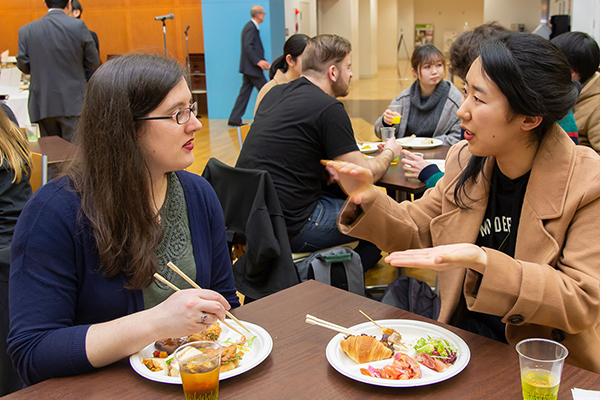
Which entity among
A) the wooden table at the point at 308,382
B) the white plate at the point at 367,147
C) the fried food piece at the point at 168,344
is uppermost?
the white plate at the point at 367,147

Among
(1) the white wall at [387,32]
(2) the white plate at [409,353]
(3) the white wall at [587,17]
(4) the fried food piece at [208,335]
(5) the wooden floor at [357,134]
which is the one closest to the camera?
(2) the white plate at [409,353]

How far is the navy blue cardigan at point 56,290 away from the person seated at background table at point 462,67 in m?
1.73

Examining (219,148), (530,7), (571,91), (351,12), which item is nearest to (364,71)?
(351,12)

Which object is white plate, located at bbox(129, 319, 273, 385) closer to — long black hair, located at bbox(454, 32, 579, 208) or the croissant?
the croissant

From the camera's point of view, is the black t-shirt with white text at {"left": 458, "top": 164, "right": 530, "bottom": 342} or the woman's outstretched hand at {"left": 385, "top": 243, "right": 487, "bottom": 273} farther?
the black t-shirt with white text at {"left": 458, "top": 164, "right": 530, "bottom": 342}

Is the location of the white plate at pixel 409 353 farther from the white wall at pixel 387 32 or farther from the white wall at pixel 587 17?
the white wall at pixel 387 32

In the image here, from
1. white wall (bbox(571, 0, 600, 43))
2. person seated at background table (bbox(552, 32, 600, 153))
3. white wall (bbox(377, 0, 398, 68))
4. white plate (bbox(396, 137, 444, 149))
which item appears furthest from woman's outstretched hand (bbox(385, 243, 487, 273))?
white wall (bbox(377, 0, 398, 68))

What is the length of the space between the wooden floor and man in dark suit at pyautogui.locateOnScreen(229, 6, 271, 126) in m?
0.43

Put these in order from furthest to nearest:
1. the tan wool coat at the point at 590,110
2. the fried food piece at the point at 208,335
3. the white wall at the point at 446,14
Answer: the white wall at the point at 446,14 < the tan wool coat at the point at 590,110 < the fried food piece at the point at 208,335

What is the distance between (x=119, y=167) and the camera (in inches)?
53.1

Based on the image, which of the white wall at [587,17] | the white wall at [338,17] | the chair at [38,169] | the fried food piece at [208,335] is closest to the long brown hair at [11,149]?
the chair at [38,169]

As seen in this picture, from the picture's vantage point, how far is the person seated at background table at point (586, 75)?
2914 millimetres

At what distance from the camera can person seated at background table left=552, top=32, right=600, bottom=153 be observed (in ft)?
9.56

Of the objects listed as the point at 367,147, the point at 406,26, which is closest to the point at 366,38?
the point at 406,26
